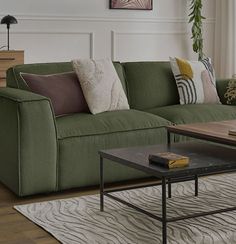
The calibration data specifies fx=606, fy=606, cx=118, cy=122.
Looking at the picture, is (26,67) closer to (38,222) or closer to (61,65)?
(61,65)

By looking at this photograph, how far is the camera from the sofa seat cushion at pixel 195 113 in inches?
167

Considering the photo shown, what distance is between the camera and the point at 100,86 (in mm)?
4238

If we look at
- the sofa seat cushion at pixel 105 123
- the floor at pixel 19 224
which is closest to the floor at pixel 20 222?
the floor at pixel 19 224

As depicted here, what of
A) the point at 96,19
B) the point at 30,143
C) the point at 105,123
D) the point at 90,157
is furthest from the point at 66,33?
the point at 30,143

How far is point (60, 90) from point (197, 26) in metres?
3.03

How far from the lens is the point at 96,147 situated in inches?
152

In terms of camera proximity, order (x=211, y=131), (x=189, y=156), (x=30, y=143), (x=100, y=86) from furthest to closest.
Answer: (x=100, y=86), (x=30, y=143), (x=211, y=131), (x=189, y=156)

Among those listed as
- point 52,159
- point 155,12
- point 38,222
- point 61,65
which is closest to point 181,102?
point 61,65

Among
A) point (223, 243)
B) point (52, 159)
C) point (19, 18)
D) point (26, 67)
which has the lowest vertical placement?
point (223, 243)

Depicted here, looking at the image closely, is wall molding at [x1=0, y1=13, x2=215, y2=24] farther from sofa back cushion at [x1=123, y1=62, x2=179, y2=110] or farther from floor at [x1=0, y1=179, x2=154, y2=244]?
floor at [x1=0, y1=179, x2=154, y2=244]

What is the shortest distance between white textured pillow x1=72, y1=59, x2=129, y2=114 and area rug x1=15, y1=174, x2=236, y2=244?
0.72 meters

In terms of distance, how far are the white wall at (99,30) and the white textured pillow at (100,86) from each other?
1857 mm

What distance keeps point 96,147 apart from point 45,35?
2.54 m

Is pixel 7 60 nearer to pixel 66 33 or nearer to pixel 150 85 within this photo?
pixel 66 33
